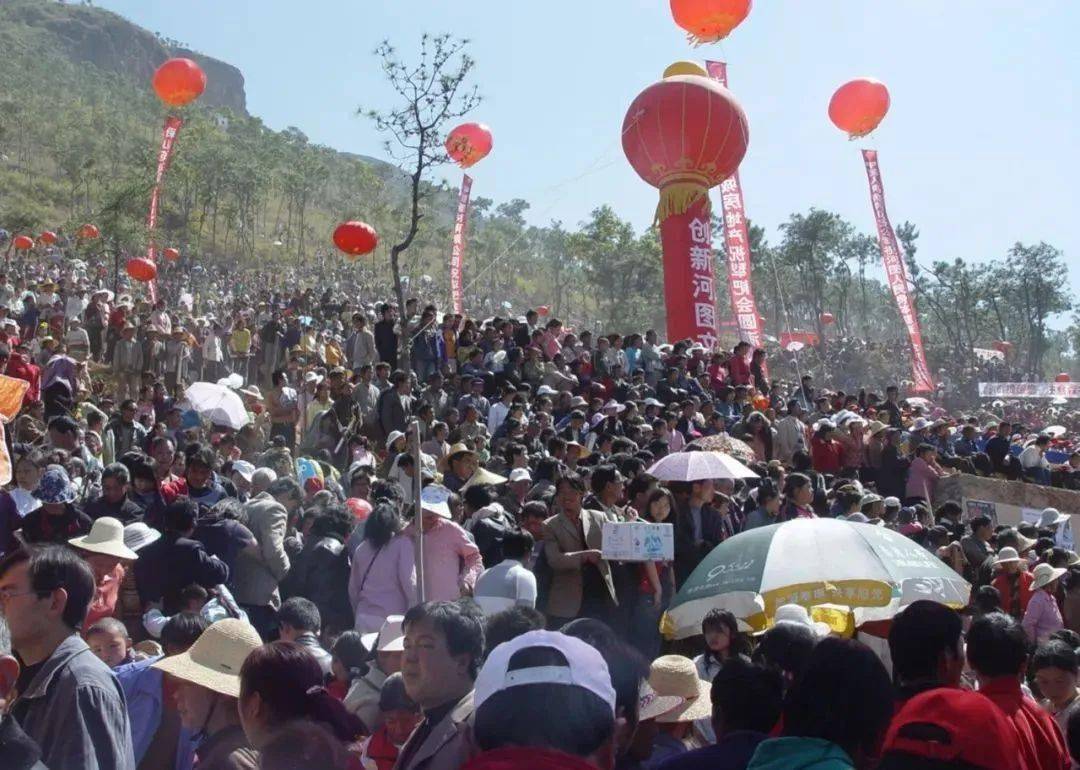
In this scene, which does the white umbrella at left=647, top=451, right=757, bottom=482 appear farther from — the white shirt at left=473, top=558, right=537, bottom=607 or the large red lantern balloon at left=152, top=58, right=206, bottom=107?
the large red lantern balloon at left=152, top=58, right=206, bottom=107

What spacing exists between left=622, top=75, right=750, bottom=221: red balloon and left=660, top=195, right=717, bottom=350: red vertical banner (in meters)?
0.65

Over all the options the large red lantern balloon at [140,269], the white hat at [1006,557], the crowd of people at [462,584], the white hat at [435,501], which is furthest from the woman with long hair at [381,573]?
the large red lantern balloon at [140,269]

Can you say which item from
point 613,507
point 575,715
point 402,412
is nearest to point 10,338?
point 402,412

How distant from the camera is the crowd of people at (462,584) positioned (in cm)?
290

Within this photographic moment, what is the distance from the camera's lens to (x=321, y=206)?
68.8 m

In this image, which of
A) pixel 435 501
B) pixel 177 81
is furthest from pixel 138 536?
pixel 177 81

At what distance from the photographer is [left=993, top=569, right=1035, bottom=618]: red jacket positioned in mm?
8219

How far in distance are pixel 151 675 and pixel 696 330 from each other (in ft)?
56.2

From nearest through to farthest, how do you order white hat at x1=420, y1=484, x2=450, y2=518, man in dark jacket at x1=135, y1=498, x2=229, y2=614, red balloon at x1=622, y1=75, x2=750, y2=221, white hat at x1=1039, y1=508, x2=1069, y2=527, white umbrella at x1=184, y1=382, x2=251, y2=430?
man in dark jacket at x1=135, y1=498, x2=229, y2=614 → white hat at x1=420, y1=484, x2=450, y2=518 → white umbrella at x1=184, y1=382, x2=251, y2=430 → white hat at x1=1039, y1=508, x2=1069, y2=527 → red balloon at x1=622, y1=75, x2=750, y2=221

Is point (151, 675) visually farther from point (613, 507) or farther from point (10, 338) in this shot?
point (10, 338)

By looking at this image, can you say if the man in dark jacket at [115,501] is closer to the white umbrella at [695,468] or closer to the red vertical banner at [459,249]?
the white umbrella at [695,468]

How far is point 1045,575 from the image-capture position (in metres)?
7.82

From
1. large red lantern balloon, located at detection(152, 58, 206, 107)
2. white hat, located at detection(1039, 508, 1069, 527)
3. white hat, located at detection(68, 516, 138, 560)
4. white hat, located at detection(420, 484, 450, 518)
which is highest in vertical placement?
large red lantern balloon, located at detection(152, 58, 206, 107)

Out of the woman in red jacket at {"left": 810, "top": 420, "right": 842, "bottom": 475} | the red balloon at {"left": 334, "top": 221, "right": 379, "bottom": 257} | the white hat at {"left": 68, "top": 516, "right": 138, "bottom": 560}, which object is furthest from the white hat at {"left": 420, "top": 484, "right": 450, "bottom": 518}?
the red balloon at {"left": 334, "top": 221, "right": 379, "bottom": 257}
